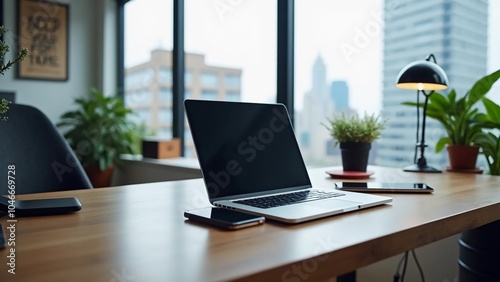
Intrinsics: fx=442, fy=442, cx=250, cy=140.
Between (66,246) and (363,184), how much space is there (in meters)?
0.88

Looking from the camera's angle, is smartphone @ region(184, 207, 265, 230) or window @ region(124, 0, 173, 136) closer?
smartphone @ region(184, 207, 265, 230)

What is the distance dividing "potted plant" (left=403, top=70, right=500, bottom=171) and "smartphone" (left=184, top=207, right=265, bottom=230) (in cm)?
119

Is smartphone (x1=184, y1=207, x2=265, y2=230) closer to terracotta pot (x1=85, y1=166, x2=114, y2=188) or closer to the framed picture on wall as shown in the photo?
terracotta pot (x1=85, y1=166, x2=114, y2=188)

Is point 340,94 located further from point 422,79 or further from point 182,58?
point 182,58

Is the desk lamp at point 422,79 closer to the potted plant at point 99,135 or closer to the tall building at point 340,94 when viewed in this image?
the tall building at point 340,94

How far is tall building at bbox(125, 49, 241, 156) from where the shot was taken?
10.5ft

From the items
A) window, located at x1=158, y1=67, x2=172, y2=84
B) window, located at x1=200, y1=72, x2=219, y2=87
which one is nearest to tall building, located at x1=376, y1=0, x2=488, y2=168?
window, located at x1=200, y1=72, x2=219, y2=87

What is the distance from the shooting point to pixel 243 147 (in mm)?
1068

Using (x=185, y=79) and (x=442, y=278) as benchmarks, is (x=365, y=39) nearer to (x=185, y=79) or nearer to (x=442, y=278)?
(x=442, y=278)

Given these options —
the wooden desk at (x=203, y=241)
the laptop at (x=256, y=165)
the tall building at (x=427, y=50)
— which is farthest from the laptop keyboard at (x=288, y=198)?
the tall building at (x=427, y=50)

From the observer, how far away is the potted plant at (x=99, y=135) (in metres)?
3.57

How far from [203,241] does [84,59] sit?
12.7ft

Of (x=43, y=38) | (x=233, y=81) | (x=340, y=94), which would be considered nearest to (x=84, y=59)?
(x=43, y=38)

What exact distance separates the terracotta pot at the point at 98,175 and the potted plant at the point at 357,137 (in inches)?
99.1
